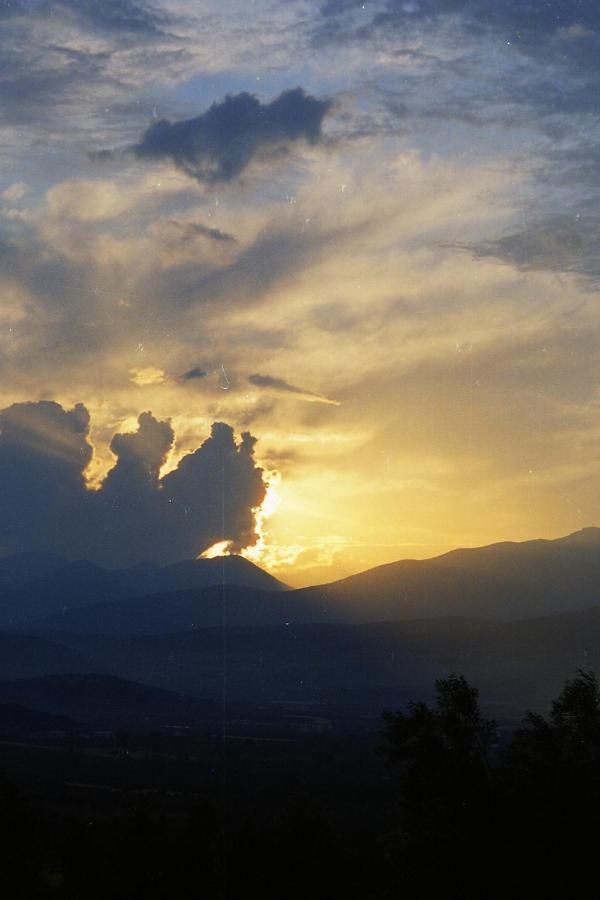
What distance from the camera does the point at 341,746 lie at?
19438cm

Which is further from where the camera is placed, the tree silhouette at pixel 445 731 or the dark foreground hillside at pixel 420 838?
the tree silhouette at pixel 445 731

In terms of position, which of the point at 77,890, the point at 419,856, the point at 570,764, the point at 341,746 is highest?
the point at 570,764

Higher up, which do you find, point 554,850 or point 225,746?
point 554,850

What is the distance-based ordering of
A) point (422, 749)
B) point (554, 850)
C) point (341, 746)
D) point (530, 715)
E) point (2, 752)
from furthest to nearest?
point (341, 746), point (2, 752), point (530, 715), point (422, 749), point (554, 850)

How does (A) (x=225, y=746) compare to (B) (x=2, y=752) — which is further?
(A) (x=225, y=746)

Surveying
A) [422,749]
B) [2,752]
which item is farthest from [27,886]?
[2,752]

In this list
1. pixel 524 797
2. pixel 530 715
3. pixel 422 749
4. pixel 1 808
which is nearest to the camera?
pixel 524 797

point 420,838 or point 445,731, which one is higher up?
point 445,731

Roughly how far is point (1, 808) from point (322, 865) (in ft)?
66.3

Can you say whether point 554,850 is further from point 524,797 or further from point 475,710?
point 475,710

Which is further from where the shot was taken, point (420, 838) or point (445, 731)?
point (445, 731)

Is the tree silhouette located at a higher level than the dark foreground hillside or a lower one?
higher

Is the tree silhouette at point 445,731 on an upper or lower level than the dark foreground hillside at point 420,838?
upper

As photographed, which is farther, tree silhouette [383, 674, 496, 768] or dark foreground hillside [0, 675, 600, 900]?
tree silhouette [383, 674, 496, 768]
